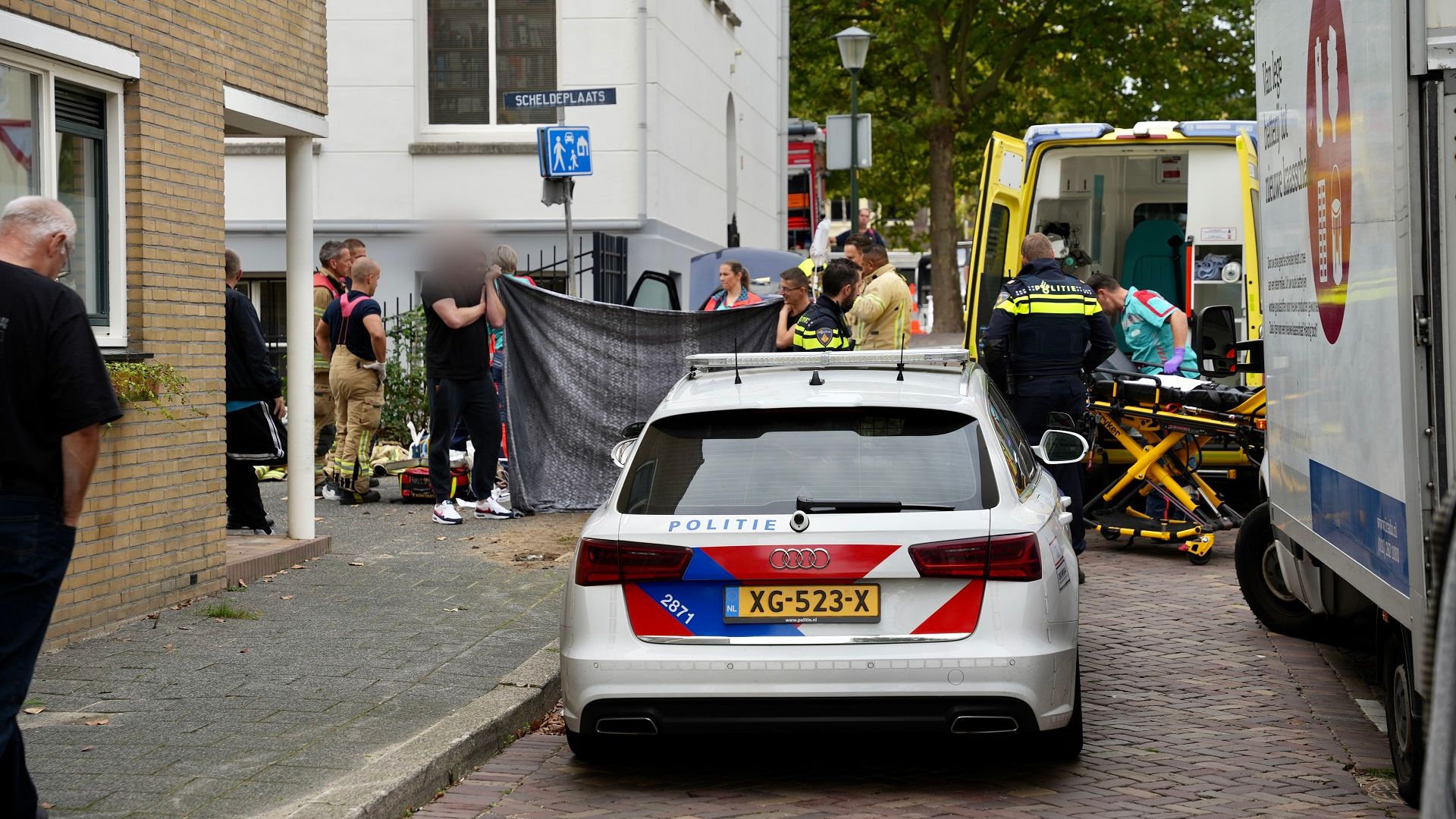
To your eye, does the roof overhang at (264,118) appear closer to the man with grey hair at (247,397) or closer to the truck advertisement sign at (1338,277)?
the man with grey hair at (247,397)

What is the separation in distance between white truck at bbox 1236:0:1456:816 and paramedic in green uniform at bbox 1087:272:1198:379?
5.40 m

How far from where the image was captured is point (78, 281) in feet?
27.1

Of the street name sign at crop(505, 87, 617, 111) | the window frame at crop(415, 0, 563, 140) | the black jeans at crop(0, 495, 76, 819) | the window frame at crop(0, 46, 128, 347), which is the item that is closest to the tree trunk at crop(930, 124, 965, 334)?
the window frame at crop(415, 0, 563, 140)

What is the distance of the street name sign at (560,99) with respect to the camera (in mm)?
13539

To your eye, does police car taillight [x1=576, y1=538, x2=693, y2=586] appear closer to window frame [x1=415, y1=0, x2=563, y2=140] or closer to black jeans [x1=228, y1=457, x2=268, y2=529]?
Answer: black jeans [x1=228, y1=457, x2=268, y2=529]

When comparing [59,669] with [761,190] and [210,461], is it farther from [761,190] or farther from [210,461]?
[761,190]

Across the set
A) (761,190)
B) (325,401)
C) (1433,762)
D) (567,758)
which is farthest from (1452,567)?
(761,190)

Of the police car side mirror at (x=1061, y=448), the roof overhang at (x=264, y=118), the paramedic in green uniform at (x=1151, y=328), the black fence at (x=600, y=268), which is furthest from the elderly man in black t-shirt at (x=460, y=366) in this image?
the police car side mirror at (x=1061, y=448)

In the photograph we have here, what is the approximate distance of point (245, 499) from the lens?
432 inches

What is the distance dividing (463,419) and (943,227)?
26601 millimetres

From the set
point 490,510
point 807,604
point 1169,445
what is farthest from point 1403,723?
point 490,510

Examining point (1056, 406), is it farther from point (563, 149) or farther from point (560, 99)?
point (563, 149)

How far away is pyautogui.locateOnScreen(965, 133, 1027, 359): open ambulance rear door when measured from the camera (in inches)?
552

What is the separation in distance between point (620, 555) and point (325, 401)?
904 cm
